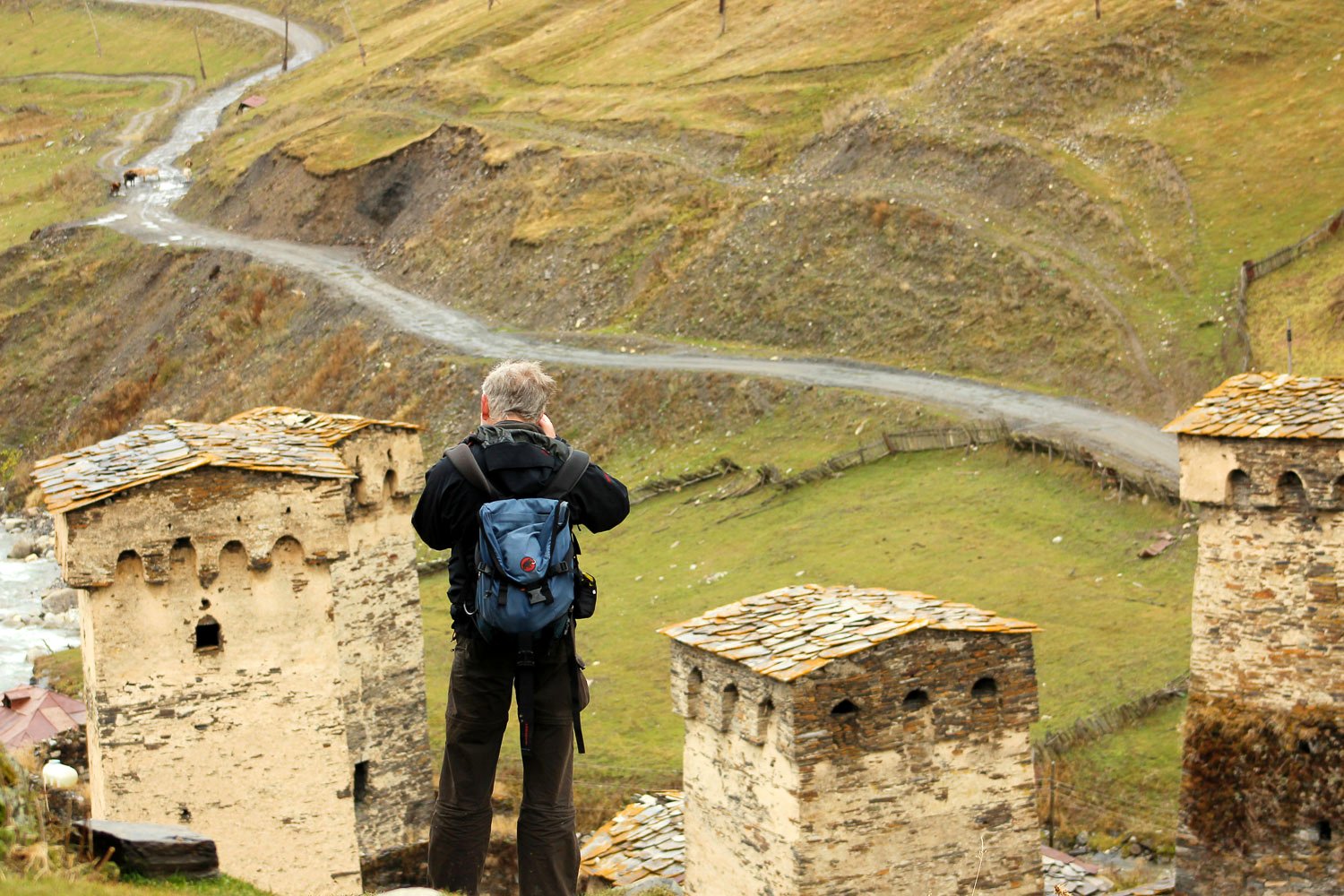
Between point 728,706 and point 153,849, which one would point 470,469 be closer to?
point 153,849

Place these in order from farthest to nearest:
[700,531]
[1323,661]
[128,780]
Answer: [700,531] < [1323,661] < [128,780]

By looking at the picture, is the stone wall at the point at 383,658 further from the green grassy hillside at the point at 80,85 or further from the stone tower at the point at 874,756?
the green grassy hillside at the point at 80,85

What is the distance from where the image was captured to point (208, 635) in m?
21.5

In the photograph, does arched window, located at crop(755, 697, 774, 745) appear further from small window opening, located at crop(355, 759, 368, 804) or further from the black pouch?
small window opening, located at crop(355, 759, 368, 804)

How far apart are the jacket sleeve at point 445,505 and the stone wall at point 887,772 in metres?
10.0

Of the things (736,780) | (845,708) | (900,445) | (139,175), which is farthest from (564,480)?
(139,175)

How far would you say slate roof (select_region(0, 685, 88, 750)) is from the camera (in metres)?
38.4

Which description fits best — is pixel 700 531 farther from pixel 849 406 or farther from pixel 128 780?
pixel 128 780

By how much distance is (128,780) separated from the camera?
21.3 m

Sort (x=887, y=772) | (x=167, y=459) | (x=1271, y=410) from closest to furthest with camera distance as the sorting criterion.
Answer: (x=887, y=772) < (x=167, y=459) < (x=1271, y=410)

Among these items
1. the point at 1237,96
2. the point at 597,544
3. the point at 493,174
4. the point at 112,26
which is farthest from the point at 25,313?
the point at 112,26

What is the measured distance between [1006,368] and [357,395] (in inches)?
1030

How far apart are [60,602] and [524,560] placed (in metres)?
46.0

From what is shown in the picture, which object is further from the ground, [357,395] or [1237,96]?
[1237,96]
